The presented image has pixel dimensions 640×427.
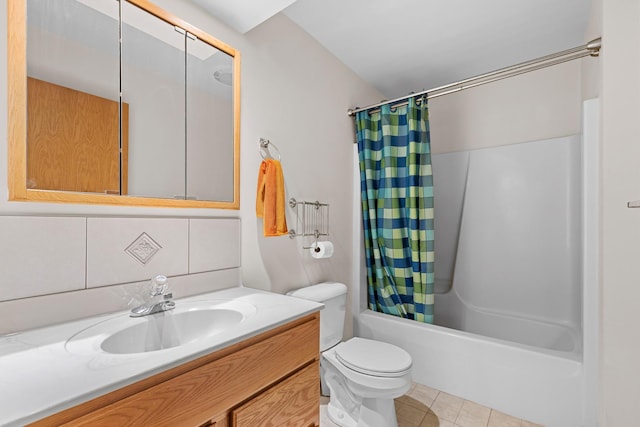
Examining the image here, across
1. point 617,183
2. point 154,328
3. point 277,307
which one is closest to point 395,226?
point 617,183

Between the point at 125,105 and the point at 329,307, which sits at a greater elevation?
the point at 125,105

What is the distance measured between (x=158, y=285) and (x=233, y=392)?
0.50 metres

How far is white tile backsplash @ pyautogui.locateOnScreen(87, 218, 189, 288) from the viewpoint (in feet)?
3.33

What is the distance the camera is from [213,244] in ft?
4.50

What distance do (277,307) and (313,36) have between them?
1.79 meters

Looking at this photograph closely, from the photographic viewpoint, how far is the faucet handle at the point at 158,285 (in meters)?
1.07

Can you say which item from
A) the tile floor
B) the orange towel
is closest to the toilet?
the tile floor

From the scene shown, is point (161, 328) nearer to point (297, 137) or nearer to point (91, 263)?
point (91, 263)

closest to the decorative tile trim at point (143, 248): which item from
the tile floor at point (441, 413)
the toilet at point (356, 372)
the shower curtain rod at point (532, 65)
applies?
the toilet at point (356, 372)

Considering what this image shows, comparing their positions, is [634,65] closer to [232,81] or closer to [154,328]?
[232,81]

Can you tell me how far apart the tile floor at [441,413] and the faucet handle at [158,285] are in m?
1.21

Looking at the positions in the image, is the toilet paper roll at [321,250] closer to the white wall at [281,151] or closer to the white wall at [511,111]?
the white wall at [281,151]

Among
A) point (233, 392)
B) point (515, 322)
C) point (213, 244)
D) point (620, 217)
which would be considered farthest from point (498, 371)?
point (213, 244)

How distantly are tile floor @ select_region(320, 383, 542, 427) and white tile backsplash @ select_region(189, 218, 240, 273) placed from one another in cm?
109
